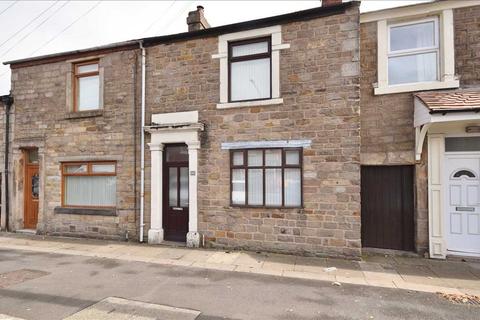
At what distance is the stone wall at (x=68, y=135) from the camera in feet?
29.1

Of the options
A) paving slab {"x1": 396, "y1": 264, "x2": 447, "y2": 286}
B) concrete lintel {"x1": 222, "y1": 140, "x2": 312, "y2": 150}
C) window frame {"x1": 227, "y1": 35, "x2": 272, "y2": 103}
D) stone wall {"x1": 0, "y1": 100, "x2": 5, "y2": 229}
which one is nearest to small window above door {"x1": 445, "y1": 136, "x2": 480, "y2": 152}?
paving slab {"x1": 396, "y1": 264, "x2": 447, "y2": 286}

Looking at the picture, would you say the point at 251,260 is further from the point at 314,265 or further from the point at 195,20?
the point at 195,20

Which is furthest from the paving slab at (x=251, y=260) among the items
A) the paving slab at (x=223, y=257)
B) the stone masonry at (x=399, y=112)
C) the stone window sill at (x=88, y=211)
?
the stone window sill at (x=88, y=211)

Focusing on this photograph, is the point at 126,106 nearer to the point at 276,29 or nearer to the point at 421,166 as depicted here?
the point at 276,29

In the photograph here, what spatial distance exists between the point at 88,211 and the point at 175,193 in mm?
2967

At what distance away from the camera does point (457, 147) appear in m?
7.23

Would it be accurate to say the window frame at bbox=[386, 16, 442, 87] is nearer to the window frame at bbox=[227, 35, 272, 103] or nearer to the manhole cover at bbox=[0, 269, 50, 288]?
the window frame at bbox=[227, 35, 272, 103]

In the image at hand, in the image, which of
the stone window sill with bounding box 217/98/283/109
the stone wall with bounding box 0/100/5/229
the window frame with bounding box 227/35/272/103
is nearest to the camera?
the stone window sill with bounding box 217/98/283/109

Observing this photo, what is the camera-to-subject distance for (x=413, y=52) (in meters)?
7.55

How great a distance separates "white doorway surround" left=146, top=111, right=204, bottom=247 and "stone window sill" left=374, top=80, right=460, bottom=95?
15.6 feet

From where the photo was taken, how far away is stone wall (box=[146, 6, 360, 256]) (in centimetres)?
706

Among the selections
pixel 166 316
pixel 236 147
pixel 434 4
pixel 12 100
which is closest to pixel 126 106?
pixel 236 147

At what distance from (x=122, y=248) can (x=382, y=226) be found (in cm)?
685

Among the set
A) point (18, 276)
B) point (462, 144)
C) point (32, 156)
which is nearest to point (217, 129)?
point (18, 276)
